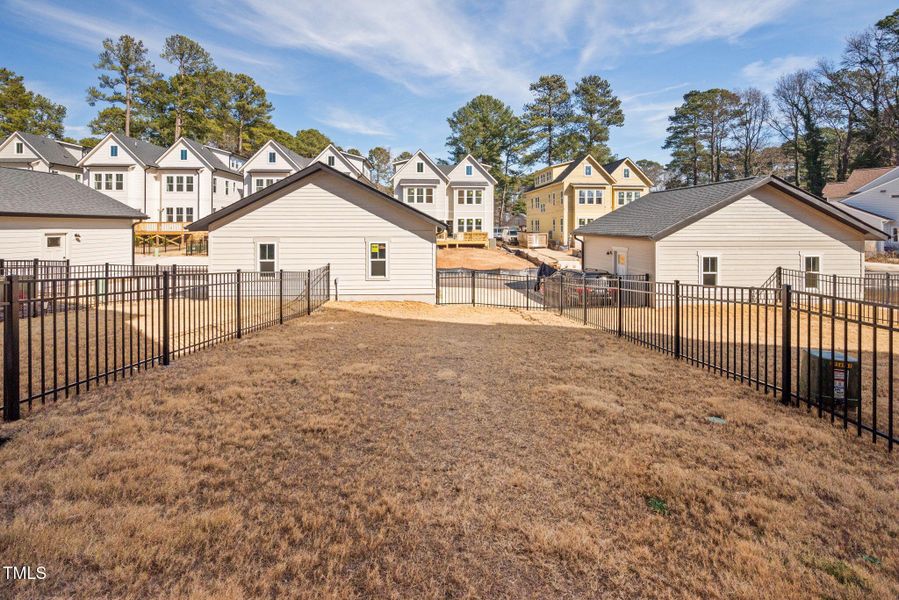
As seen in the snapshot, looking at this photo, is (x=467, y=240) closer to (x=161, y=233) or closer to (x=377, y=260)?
(x=161, y=233)

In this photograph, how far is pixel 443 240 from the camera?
44.3 metres

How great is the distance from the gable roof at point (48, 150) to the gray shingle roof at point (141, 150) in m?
5.64

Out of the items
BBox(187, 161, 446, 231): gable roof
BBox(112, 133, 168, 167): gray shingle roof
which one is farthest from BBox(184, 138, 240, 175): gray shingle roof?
BBox(187, 161, 446, 231): gable roof

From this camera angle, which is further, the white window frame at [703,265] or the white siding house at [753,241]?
the white window frame at [703,265]

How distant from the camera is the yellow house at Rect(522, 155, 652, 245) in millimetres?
47500

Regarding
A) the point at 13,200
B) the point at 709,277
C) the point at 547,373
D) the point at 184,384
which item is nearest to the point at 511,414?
the point at 547,373

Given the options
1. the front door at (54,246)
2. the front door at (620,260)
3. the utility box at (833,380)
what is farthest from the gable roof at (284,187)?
the utility box at (833,380)

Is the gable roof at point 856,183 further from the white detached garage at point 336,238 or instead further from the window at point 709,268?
the white detached garage at point 336,238

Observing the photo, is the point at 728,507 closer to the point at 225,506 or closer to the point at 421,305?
the point at 225,506

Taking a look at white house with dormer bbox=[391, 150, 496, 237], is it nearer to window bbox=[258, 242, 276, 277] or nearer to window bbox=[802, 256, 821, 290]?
window bbox=[258, 242, 276, 277]

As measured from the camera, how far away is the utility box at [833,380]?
5566 millimetres

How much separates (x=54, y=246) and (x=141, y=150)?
1080 inches

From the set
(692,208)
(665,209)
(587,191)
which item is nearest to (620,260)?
(665,209)

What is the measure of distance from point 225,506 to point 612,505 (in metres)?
2.89
